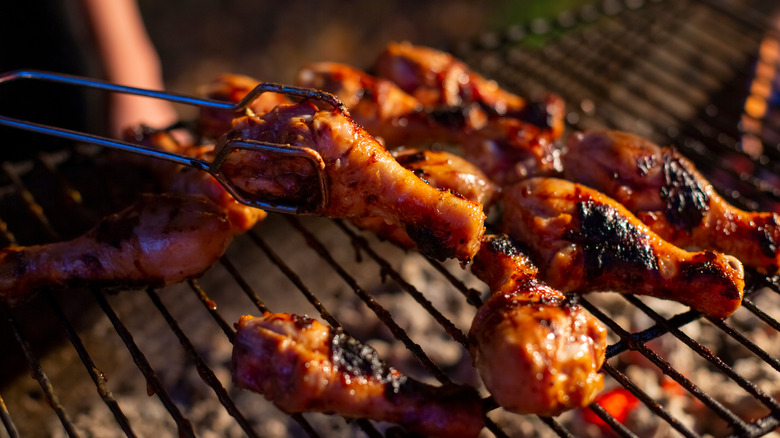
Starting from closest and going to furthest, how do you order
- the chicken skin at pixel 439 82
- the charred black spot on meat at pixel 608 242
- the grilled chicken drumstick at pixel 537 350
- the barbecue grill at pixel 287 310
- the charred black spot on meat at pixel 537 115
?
the grilled chicken drumstick at pixel 537 350 < the charred black spot on meat at pixel 608 242 < the barbecue grill at pixel 287 310 < the charred black spot on meat at pixel 537 115 < the chicken skin at pixel 439 82

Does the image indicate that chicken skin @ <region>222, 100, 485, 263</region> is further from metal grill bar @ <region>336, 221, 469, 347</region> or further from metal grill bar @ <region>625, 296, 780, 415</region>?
metal grill bar @ <region>625, 296, 780, 415</region>

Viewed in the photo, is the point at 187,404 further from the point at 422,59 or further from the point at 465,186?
the point at 422,59

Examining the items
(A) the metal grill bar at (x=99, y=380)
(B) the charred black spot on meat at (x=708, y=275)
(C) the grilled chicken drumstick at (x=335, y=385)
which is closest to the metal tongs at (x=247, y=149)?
(C) the grilled chicken drumstick at (x=335, y=385)

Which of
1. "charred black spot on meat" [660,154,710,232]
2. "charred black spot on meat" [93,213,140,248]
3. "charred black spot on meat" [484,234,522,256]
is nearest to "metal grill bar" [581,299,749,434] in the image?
"charred black spot on meat" [484,234,522,256]

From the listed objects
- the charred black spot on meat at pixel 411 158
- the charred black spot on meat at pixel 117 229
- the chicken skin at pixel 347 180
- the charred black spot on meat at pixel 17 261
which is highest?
the chicken skin at pixel 347 180

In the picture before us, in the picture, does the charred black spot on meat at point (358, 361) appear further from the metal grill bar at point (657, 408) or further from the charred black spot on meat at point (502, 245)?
the metal grill bar at point (657, 408)

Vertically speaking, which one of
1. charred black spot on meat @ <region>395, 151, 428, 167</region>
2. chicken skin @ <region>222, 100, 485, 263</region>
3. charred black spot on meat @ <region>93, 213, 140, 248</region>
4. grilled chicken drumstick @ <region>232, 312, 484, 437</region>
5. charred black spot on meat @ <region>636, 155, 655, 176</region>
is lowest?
grilled chicken drumstick @ <region>232, 312, 484, 437</region>

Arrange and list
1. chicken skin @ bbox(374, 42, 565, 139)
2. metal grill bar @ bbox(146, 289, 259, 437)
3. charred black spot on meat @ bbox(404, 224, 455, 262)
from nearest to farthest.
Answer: metal grill bar @ bbox(146, 289, 259, 437) → charred black spot on meat @ bbox(404, 224, 455, 262) → chicken skin @ bbox(374, 42, 565, 139)
